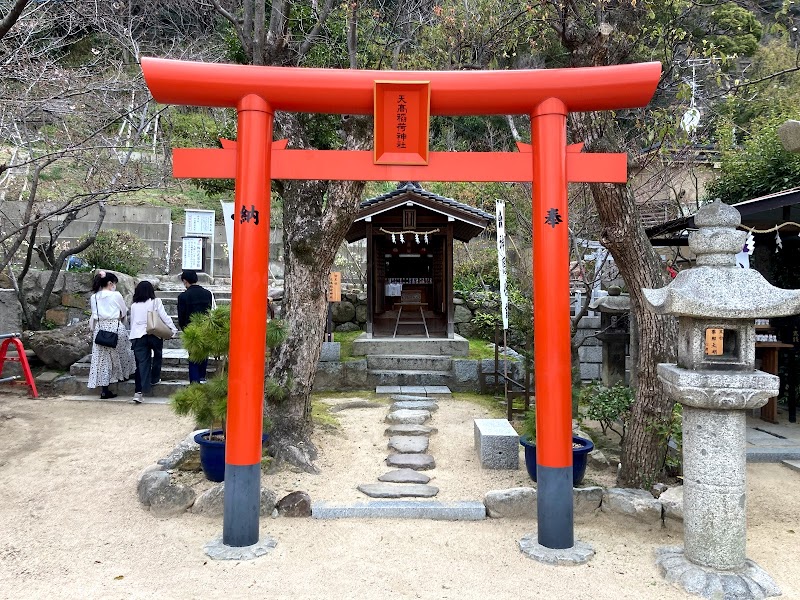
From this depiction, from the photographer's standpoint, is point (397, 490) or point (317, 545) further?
point (397, 490)

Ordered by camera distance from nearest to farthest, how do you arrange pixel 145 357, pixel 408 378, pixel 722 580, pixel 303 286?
pixel 722 580
pixel 303 286
pixel 145 357
pixel 408 378

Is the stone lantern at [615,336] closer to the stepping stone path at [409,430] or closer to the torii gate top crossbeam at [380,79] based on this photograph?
the stepping stone path at [409,430]

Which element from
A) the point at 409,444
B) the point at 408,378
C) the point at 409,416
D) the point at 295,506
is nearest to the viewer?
the point at 295,506

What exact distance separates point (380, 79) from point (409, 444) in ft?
14.6

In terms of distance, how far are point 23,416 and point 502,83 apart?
7.65m

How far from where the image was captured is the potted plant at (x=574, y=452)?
5379 millimetres

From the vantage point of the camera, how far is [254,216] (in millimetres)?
4336

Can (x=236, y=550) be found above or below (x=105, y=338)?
below

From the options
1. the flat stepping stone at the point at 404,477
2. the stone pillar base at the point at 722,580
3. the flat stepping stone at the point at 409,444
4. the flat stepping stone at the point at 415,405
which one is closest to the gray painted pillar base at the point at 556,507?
the stone pillar base at the point at 722,580

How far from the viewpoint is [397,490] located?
5.56m

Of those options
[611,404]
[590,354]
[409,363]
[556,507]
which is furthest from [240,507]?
[590,354]

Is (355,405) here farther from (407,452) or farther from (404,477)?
(404,477)

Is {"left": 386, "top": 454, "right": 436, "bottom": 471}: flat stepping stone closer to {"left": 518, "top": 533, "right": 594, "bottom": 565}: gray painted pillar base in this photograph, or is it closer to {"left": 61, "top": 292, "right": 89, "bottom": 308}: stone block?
{"left": 518, "top": 533, "right": 594, "bottom": 565}: gray painted pillar base

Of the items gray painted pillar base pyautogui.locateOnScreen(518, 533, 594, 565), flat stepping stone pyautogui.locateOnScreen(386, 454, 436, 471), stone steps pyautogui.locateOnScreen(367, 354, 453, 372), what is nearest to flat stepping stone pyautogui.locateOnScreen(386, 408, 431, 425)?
flat stepping stone pyautogui.locateOnScreen(386, 454, 436, 471)
